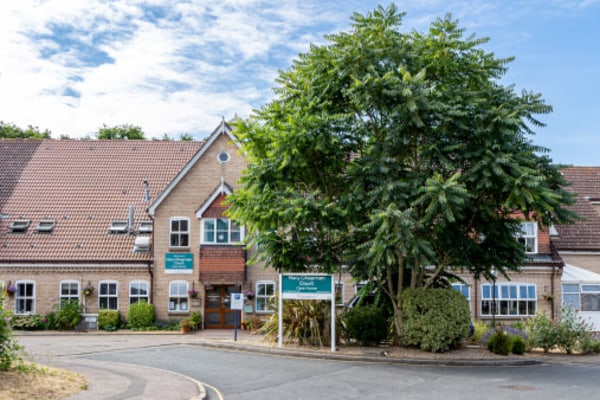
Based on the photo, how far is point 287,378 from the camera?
57.4 feet

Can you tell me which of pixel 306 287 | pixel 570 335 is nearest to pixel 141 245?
pixel 306 287

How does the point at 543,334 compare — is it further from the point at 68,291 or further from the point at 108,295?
the point at 68,291

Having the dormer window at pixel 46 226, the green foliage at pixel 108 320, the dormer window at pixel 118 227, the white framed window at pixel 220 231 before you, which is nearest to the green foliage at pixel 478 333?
the white framed window at pixel 220 231

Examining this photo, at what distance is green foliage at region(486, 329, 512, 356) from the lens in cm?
2291

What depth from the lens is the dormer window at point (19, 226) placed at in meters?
34.7

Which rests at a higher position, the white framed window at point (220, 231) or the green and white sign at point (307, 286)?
the white framed window at point (220, 231)

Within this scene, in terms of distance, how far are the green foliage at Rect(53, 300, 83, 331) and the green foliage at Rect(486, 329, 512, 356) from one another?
19.1 meters

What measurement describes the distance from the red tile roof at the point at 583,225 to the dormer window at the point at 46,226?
25.7 meters

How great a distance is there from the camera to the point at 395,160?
22.1 metres

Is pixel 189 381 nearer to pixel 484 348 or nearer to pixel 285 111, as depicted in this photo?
pixel 285 111

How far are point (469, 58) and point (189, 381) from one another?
13.5 m

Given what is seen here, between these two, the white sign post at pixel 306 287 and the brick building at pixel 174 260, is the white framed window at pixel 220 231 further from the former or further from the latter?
the white sign post at pixel 306 287

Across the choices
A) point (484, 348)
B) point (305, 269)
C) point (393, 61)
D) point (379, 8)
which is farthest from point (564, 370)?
point (379, 8)

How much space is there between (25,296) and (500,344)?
2229cm
